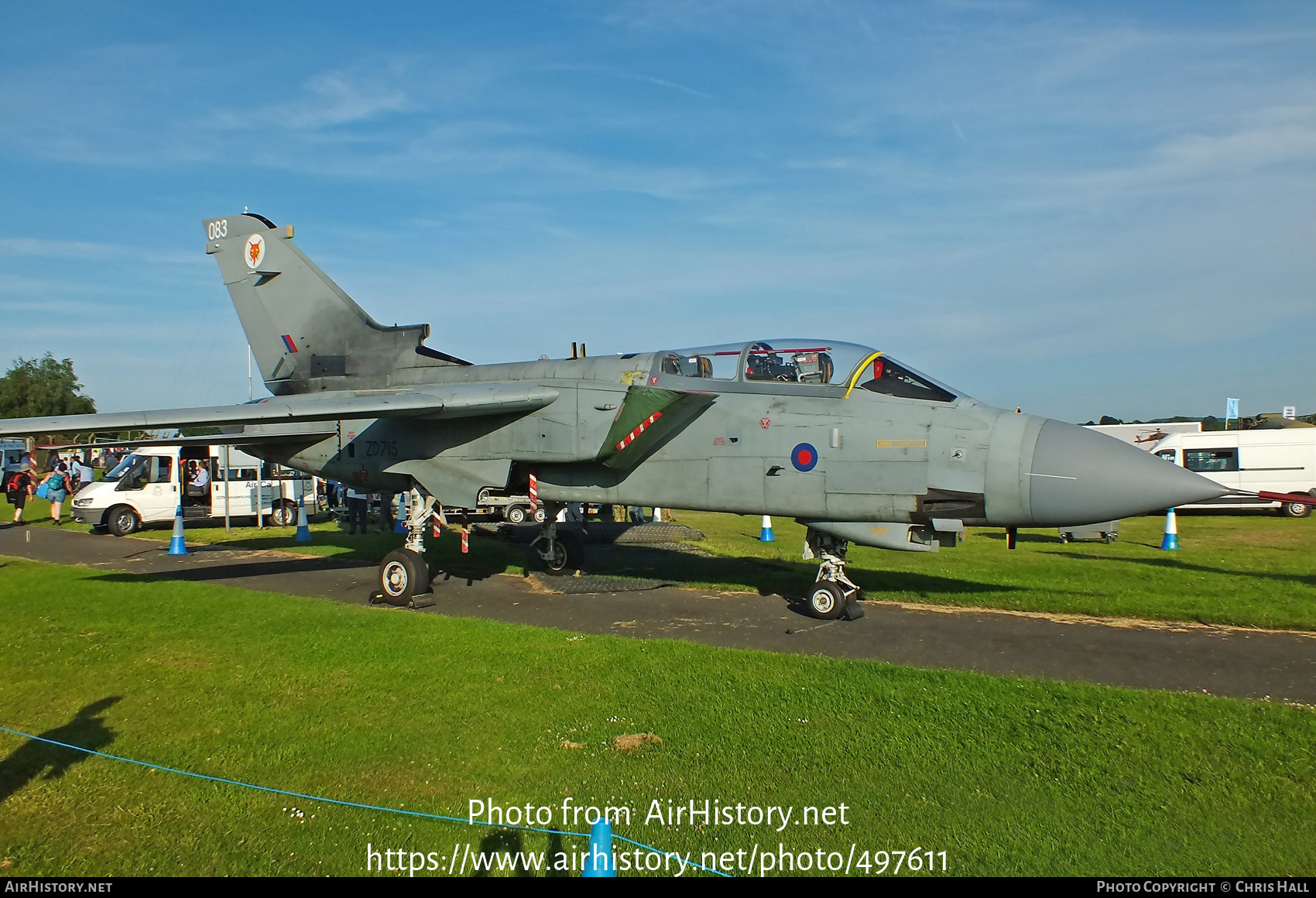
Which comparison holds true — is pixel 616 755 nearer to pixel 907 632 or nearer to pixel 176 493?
pixel 907 632

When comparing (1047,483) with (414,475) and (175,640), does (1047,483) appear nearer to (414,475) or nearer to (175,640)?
(414,475)

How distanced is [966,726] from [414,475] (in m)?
8.73

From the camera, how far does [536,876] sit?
3938mm

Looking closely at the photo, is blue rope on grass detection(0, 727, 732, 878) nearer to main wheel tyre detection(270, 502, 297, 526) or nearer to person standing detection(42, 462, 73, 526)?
main wheel tyre detection(270, 502, 297, 526)

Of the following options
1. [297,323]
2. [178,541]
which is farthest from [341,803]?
[178,541]

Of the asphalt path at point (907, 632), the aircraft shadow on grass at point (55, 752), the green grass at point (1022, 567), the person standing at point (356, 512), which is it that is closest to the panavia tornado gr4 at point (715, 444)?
the asphalt path at point (907, 632)

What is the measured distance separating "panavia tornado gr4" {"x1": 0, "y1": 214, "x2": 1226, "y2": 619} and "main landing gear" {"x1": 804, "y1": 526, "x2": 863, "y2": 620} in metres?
0.02

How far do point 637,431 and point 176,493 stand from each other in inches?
700

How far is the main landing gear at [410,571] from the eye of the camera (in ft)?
37.5

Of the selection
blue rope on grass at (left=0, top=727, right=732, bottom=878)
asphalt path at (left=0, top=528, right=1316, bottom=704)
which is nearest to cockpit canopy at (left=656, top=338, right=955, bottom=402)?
asphalt path at (left=0, top=528, right=1316, bottom=704)

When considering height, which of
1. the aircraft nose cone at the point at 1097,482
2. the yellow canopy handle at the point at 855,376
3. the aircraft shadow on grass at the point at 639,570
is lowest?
the aircraft shadow on grass at the point at 639,570

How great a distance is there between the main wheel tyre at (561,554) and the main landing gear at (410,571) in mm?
2561

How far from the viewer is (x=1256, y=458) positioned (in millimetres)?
26844

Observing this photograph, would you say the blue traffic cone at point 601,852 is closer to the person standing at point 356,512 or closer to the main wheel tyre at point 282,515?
the person standing at point 356,512
